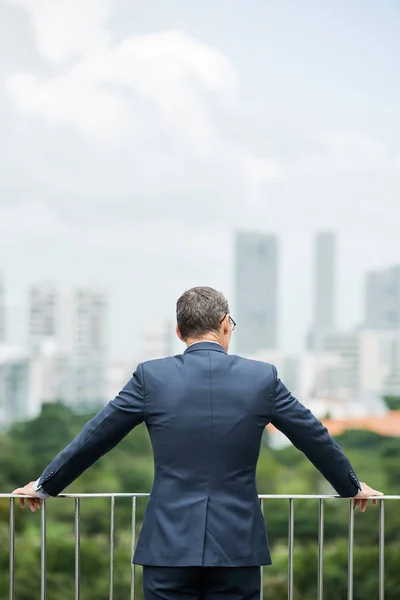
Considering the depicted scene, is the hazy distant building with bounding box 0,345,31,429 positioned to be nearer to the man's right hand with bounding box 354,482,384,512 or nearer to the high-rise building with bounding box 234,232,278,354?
the high-rise building with bounding box 234,232,278,354

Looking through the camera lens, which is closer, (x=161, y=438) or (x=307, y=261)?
(x=161, y=438)

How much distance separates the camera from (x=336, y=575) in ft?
54.6

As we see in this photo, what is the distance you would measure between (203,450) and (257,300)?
1691cm

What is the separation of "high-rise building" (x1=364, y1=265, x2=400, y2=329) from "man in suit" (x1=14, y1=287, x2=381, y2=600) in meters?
17.2

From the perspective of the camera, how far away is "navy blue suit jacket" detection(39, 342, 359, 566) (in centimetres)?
156

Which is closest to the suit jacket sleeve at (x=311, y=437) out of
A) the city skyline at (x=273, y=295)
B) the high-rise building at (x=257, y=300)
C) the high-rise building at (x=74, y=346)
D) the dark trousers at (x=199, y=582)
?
the dark trousers at (x=199, y=582)

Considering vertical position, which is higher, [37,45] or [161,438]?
[37,45]

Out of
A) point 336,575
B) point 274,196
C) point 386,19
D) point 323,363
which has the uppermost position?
point 386,19

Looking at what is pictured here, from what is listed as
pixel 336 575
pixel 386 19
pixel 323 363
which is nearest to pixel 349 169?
pixel 386 19

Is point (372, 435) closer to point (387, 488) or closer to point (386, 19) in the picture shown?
point (387, 488)

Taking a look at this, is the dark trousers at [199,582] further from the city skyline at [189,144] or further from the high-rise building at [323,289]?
the high-rise building at [323,289]

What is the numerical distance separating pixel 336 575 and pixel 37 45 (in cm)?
1281

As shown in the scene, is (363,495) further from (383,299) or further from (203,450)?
(383,299)

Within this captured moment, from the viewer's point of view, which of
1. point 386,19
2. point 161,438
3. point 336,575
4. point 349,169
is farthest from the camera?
point 349,169
